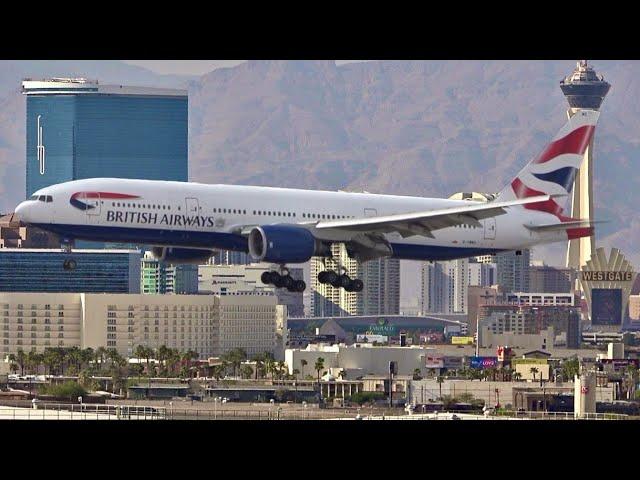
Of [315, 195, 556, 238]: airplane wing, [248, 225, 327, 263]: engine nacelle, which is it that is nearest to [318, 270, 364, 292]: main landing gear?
[315, 195, 556, 238]: airplane wing

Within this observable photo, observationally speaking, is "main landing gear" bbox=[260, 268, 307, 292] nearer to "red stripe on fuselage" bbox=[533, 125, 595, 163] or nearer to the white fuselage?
the white fuselage

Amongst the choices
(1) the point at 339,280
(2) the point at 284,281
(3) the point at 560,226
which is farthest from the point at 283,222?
(3) the point at 560,226

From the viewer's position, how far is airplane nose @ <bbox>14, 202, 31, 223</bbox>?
85.6 meters

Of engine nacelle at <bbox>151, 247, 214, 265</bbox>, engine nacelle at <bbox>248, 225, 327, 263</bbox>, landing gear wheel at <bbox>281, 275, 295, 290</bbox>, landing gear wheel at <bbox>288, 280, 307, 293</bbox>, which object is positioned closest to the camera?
engine nacelle at <bbox>248, 225, 327, 263</bbox>

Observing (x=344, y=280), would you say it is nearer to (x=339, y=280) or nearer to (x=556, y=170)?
(x=339, y=280)

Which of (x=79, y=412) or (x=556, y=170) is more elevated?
(x=556, y=170)

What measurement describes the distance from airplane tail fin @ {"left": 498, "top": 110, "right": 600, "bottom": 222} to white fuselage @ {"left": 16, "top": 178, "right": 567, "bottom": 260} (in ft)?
33.6

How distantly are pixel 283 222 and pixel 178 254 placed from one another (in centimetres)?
521

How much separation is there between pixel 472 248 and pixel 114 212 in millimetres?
19046

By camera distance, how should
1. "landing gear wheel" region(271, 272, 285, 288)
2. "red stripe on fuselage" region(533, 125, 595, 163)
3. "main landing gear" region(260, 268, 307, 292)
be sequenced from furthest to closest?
"red stripe on fuselage" region(533, 125, 595, 163) < "landing gear wheel" region(271, 272, 285, 288) < "main landing gear" region(260, 268, 307, 292)

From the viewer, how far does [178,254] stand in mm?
92000

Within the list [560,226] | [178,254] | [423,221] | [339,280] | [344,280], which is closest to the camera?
[423,221]

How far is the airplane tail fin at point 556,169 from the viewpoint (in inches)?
4038
